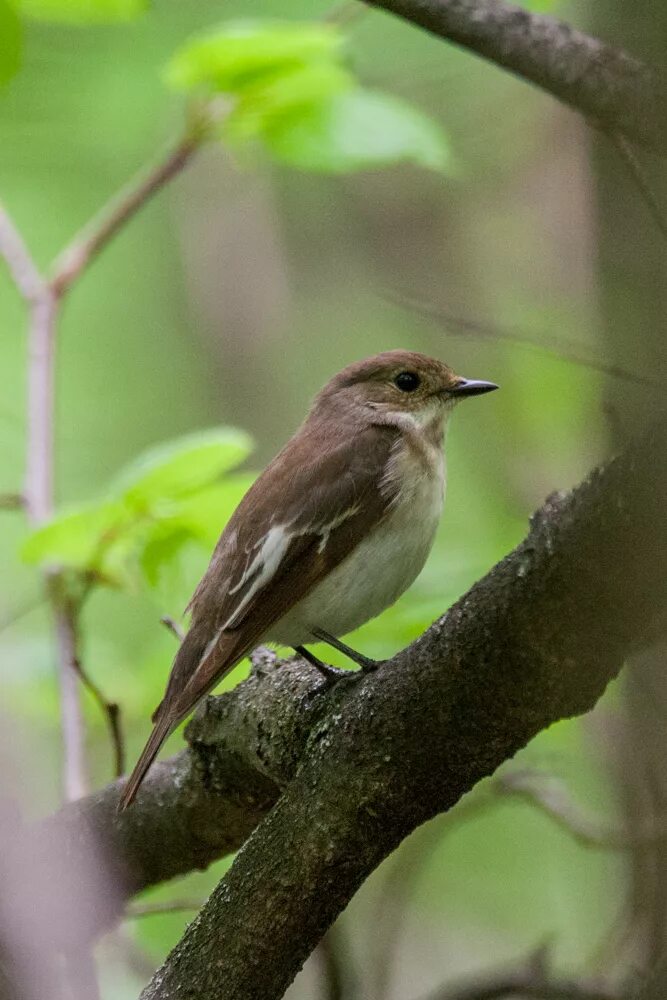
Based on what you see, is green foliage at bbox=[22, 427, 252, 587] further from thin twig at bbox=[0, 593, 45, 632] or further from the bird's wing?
thin twig at bbox=[0, 593, 45, 632]

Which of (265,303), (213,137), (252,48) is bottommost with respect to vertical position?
(265,303)

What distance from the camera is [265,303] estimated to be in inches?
269

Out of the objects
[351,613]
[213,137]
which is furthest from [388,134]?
[351,613]

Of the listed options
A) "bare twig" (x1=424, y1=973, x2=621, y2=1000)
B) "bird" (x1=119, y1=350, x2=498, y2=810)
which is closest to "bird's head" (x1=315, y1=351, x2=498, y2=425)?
"bird" (x1=119, y1=350, x2=498, y2=810)

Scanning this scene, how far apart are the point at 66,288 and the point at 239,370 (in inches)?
96.1

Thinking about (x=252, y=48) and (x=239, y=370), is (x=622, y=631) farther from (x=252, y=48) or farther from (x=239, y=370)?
(x=239, y=370)

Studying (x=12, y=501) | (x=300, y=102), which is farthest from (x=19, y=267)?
(x=300, y=102)

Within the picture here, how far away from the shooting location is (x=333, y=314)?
779 cm

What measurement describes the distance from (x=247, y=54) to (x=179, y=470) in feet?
4.09

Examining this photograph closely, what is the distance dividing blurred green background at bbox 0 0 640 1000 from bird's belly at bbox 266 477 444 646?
91 centimetres

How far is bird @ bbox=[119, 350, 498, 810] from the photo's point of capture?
3.60 meters

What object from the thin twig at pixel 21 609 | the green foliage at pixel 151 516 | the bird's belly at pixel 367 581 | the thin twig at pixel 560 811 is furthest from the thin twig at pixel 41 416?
the thin twig at pixel 560 811

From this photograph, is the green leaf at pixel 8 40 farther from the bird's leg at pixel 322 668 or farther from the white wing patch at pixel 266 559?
the bird's leg at pixel 322 668

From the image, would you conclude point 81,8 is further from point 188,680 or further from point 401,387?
point 188,680
